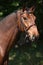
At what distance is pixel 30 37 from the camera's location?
5738 millimetres

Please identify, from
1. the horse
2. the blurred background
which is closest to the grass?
the blurred background

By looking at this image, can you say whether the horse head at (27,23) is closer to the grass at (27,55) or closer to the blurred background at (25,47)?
the blurred background at (25,47)

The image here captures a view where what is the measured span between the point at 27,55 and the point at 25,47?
73cm

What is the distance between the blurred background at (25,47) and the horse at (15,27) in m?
1.36

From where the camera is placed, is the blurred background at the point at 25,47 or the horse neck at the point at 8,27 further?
the blurred background at the point at 25,47

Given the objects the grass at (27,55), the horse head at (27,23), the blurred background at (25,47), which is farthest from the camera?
the grass at (27,55)

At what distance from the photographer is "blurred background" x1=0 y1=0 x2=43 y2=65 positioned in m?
7.41

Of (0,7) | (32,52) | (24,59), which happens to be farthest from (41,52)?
(0,7)

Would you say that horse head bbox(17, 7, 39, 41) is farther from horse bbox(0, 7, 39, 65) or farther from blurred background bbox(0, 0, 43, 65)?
blurred background bbox(0, 0, 43, 65)

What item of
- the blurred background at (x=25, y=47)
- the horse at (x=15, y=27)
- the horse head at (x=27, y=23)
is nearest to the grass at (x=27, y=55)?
the blurred background at (x=25, y=47)

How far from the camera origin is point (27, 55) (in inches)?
351

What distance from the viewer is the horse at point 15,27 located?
564 cm

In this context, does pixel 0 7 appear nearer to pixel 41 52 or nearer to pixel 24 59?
pixel 24 59

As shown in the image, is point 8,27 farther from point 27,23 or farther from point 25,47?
point 25,47
